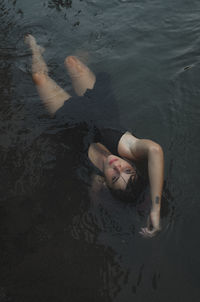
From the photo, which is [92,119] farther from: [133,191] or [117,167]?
[133,191]

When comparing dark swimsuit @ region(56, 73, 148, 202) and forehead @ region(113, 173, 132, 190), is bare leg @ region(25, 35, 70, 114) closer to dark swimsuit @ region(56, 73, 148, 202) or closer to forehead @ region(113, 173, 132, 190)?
dark swimsuit @ region(56, 73, 148, 202)

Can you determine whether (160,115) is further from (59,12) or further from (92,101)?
(59,12)

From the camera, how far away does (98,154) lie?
4.14 m

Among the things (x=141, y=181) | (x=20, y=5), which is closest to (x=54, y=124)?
(x=141, y=181)

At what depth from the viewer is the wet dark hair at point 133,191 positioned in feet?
10.8

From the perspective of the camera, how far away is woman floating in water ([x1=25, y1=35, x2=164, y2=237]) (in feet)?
10.3

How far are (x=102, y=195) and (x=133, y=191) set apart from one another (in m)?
0.66

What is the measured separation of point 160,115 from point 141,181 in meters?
1.80

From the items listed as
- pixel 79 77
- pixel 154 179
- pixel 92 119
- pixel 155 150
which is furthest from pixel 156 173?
pixel 79 77

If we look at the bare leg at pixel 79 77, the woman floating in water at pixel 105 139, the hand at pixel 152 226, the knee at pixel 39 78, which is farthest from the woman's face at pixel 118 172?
the knee at pixel 39 78

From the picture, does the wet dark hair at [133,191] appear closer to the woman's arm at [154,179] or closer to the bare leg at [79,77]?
the woman's arm at [154,179]

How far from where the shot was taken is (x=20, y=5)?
7582 millimetres

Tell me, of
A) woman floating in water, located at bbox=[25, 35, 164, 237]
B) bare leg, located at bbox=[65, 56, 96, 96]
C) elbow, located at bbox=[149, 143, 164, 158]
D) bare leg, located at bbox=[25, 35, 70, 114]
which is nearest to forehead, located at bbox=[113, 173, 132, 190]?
woman floating in water, located at bbox=[25, 35, 164, 237]

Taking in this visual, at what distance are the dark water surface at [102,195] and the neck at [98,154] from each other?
401 mm
